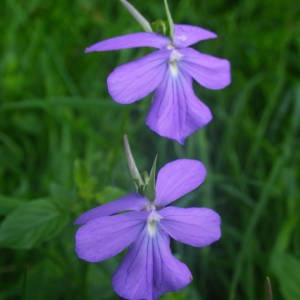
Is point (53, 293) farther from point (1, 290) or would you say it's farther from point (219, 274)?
point (219, 274)

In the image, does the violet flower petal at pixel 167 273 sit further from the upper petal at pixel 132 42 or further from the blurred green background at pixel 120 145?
the upper petal at pixel 132 42

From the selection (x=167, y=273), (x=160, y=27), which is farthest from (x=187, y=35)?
(x=167, y=273)

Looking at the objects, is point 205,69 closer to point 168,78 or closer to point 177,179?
point 168,78

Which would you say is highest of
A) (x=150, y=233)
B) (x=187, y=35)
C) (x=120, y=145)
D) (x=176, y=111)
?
(x=187, y=35)

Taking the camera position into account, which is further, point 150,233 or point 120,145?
point 120,145

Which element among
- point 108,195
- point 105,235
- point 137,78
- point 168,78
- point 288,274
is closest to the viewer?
point 105,235

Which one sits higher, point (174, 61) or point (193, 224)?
point (174, 61)

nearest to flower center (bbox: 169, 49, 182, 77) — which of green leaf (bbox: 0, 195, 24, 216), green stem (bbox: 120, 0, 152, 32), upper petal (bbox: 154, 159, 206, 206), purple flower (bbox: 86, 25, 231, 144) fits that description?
purple flower (bbox: 86, 25, 231, 144)
